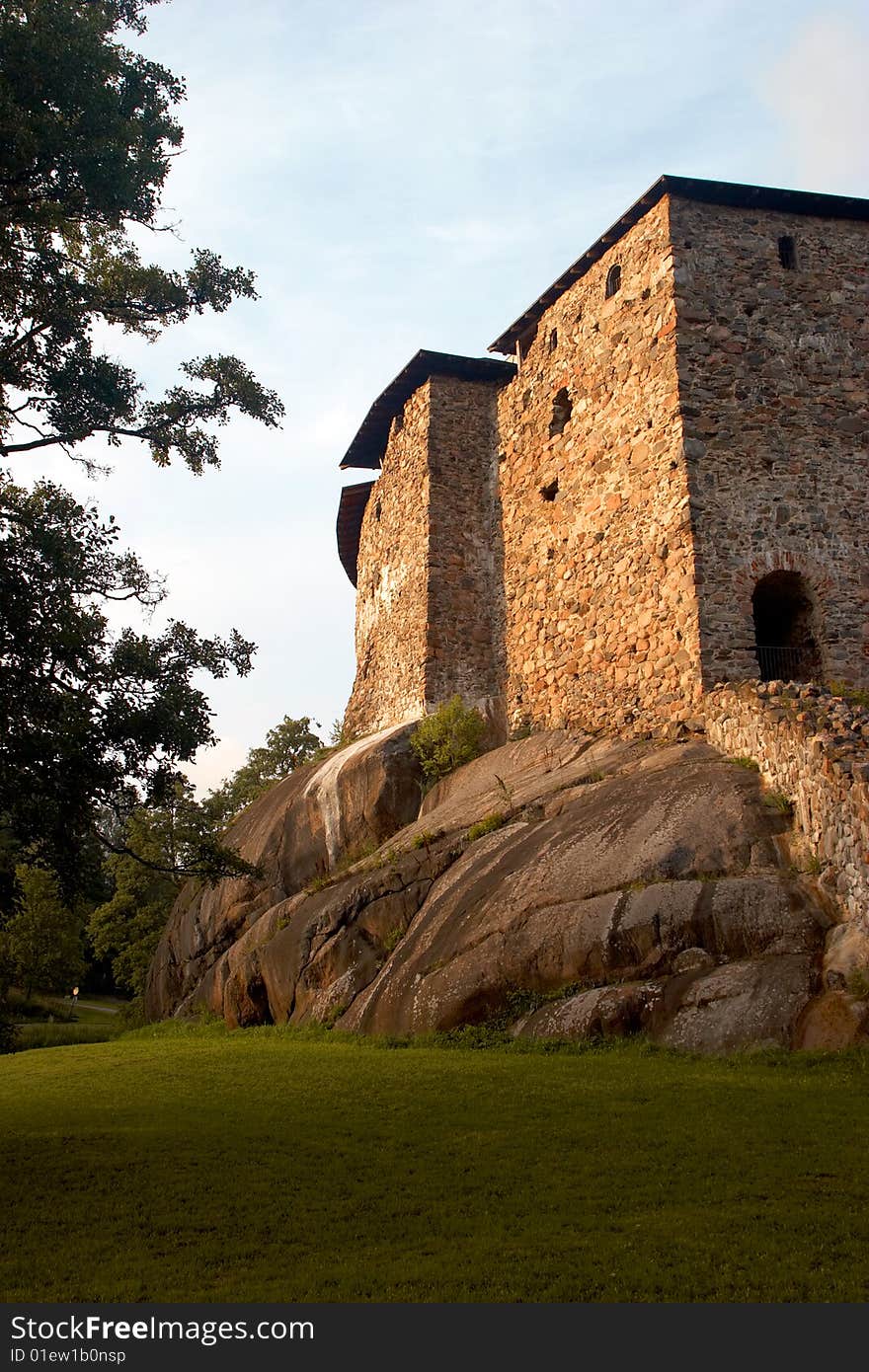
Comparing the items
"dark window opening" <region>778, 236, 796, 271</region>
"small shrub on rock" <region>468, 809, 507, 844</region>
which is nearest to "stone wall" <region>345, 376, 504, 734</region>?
"small shrub on rock" <region>468, 809, 507, 844</region>

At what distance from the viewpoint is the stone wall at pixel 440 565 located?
73.8ft

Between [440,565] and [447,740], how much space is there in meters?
4.49

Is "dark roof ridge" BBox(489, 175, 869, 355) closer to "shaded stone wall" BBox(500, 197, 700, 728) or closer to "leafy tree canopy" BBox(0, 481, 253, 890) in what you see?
"shaded stone wall" BBox(500, 197, 700, 728)

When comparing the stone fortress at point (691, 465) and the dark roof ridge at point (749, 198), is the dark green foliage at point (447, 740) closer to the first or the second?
the stone fortress at point (691, 465)

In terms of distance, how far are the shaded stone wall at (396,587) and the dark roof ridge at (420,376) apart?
352mm

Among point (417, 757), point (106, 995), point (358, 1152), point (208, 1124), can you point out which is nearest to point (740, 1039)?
point (358, 1152)

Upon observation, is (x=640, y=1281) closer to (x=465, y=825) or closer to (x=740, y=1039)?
(x=740, y=1039)

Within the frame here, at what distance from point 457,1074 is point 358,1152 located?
2.53 m

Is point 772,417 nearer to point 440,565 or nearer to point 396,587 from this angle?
point 440,565

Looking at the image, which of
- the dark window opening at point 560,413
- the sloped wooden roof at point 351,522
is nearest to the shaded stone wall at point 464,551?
the dark window opening at point 560,413

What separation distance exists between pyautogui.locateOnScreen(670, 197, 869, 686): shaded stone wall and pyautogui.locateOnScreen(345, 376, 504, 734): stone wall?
6.96 m

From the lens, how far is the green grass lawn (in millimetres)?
5367

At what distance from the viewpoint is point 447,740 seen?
20641mm

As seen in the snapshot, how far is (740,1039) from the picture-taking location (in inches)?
399
